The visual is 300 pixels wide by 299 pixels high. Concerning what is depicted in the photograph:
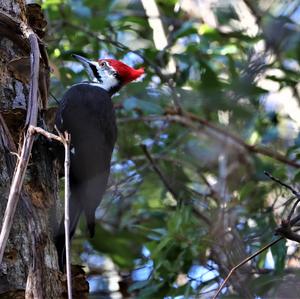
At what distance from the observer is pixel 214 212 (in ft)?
14.5

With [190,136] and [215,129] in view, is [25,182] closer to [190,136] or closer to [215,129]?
[215,129]

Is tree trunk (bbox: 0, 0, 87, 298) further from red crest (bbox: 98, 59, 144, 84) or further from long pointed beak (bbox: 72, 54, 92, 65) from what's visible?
red crest (bbox: 98, 59, 144, 84)

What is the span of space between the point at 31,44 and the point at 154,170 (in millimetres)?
2346

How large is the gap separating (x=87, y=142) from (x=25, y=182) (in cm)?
94

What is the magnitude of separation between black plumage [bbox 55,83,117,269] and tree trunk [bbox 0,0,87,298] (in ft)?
1.32

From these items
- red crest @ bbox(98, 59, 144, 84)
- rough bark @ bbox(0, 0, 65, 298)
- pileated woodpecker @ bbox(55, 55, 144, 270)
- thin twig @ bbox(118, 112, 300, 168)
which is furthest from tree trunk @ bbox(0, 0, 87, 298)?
thin twig @ bbox(118, 112, 300, 168)

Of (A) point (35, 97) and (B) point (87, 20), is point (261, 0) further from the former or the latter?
(A) point (35, 97)

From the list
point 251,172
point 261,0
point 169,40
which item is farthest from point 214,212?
point 261,0

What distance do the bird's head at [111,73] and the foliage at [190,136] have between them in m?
0.09

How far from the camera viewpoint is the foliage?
4047 millimetres

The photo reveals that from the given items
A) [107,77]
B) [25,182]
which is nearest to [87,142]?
[25,182]

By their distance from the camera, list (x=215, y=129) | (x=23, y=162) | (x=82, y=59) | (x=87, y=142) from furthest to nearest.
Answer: (x=215, y=129)
(x=82, y=59)
(x=87, y=142)
(x=23, y=162)

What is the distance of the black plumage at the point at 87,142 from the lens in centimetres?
316

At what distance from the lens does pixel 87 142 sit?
3.41 meters
